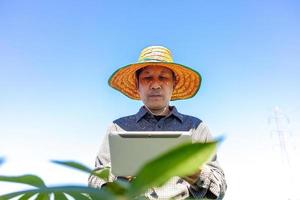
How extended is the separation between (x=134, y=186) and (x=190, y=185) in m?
1.24

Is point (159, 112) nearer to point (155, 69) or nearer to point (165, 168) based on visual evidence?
point (155, 69)

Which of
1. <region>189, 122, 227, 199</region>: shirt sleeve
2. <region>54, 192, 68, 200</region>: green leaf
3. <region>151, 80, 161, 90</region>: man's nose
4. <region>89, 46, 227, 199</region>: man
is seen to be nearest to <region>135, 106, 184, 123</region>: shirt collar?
<region>89, 46, 227, 199</region>: man

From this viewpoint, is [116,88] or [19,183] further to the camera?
[116,88]

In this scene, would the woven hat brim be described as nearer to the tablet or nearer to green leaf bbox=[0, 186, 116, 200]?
the tablet

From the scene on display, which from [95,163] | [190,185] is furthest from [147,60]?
[190,185]

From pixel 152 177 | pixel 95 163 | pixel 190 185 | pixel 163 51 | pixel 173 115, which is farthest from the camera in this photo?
pixel 163 51

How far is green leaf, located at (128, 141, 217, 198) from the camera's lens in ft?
0.44

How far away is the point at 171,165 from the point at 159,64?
1607 millimetres

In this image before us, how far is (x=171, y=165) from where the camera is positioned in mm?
135

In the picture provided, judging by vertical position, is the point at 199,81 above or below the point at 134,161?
above

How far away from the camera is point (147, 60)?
176 centimetres

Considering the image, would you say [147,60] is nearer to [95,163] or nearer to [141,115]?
[141,115]

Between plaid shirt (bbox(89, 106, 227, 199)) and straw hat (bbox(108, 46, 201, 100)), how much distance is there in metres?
0.19

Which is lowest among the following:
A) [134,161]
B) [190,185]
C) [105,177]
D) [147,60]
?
[190,185]
